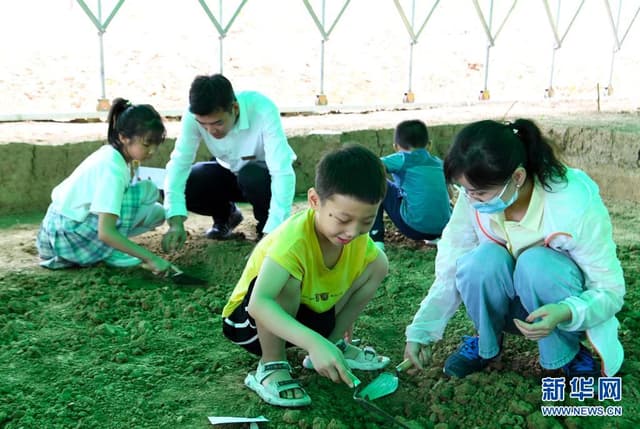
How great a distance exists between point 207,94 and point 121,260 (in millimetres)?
881

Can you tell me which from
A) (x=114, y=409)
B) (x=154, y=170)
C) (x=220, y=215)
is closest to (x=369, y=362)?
(x=114, y=409)

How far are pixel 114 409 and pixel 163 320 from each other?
2.23 ft

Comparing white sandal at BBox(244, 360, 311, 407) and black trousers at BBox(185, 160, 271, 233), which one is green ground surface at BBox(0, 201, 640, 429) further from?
black trousers at BBox(185, 160, 271, 233)

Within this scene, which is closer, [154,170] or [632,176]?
[154,170]

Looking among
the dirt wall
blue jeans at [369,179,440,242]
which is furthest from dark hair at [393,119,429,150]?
the dirt wall

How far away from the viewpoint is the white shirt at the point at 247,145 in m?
3.17

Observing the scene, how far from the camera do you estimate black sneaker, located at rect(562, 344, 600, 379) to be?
6.26 feet

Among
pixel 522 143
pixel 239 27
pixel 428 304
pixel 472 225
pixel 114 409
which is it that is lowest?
pixel 114 409

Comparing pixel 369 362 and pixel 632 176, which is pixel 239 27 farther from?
pixel 369 362

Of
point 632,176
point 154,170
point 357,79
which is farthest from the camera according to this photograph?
point 357,79

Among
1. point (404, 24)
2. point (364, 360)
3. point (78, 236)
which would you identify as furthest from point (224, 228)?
point (404, 24)

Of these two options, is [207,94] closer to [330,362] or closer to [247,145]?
[247,145]

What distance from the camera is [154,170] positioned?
12.0ft

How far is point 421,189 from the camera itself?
334 centimetres
